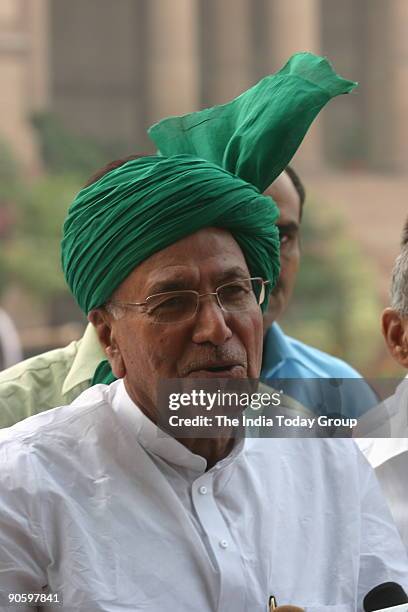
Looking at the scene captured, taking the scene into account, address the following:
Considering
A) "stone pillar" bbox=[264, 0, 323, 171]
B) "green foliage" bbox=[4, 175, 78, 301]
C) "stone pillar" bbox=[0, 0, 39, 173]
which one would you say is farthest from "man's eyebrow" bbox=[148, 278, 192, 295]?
"stone pillar" bbox=[264, 0, 323, 171]

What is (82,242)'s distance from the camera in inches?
72.7

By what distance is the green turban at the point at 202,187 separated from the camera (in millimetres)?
1768

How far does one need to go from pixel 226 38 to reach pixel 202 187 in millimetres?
21166

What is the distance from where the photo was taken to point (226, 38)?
22.5 metres

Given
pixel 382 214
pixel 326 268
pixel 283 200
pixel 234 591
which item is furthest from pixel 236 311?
pixel 382 214

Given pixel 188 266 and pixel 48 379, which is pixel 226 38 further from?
pixel 188 266

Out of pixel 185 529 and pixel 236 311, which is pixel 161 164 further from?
pixel 185 529

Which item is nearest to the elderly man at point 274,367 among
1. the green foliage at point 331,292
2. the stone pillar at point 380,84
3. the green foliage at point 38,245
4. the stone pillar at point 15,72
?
the green foliage at point 331,292

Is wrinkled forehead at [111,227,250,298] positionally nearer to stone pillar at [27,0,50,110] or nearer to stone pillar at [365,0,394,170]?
stone pillar at [27,0,50,110]

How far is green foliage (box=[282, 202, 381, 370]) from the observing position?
15039 mm

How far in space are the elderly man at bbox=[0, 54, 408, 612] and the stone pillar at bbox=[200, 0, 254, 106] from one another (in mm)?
20140

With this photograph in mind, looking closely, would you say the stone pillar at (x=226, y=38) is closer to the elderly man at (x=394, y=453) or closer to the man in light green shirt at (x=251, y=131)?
the man in light green shirt at (x=251, y=131)

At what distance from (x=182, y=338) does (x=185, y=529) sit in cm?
24

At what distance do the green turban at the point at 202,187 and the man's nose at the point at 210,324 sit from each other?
0.10 m
